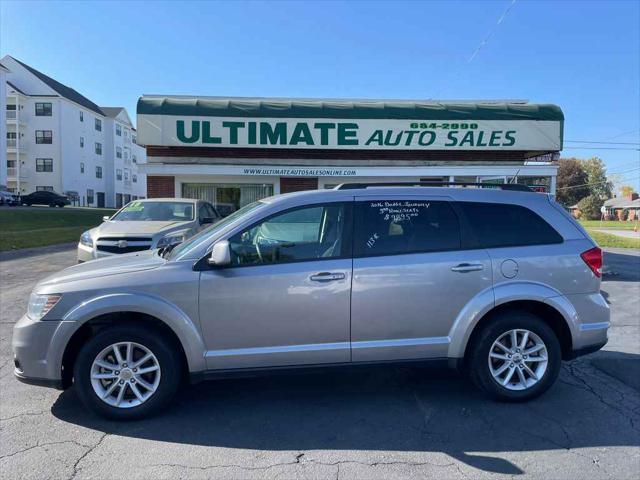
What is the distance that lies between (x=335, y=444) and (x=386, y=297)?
3.89 feet

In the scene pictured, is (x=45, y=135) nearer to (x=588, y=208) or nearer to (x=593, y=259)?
(x=593, y=259)

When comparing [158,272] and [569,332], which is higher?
[158,272]

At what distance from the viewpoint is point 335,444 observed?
11.3ft

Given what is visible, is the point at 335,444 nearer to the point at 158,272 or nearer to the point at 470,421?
the point at 470,421

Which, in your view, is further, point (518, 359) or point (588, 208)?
point (588, 208)

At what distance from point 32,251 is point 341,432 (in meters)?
14.8

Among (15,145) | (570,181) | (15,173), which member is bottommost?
(15,173)

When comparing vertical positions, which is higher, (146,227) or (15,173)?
(15,173)

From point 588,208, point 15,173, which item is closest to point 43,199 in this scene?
point 15,173

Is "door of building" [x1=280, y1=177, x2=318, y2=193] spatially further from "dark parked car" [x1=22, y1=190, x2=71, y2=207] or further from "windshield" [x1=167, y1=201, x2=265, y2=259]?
"dark parked car" [x1=22, y1=190, x2=71, y2=207]

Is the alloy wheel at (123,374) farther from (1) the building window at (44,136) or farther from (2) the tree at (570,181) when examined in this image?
(2) the tree at (570,181)

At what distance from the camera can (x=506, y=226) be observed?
423 cm

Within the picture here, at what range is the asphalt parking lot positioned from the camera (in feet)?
10.2

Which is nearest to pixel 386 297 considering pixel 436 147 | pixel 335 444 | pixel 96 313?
pixel 335 444
